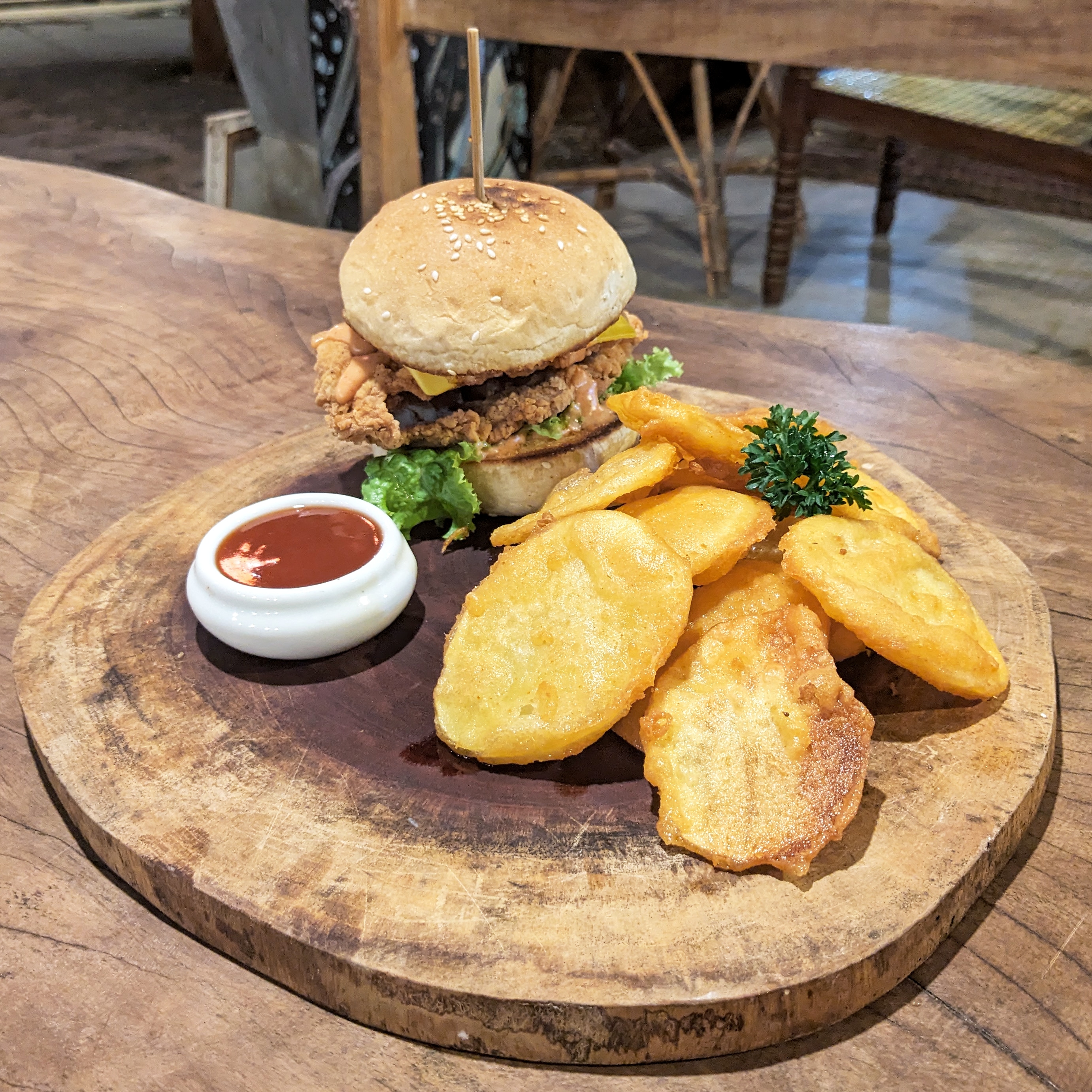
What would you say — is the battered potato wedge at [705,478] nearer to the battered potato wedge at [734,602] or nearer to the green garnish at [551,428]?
the battered potato wedge at [734,602]

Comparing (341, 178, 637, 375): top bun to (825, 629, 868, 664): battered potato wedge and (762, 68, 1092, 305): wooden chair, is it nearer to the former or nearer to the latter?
(825, 629, 868, 664): battered potato wedge

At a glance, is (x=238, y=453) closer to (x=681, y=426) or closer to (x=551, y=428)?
(x=551, y=428)

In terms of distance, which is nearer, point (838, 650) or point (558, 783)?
point (558, 783)

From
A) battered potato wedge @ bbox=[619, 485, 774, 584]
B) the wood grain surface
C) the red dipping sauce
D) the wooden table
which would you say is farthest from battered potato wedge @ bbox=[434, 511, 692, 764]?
the wood grain surface

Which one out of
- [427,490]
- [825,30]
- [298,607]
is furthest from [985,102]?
[298,607]

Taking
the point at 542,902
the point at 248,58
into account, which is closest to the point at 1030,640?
the point at 542,902

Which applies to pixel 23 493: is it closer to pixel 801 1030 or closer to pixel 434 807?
pixel 434 807
